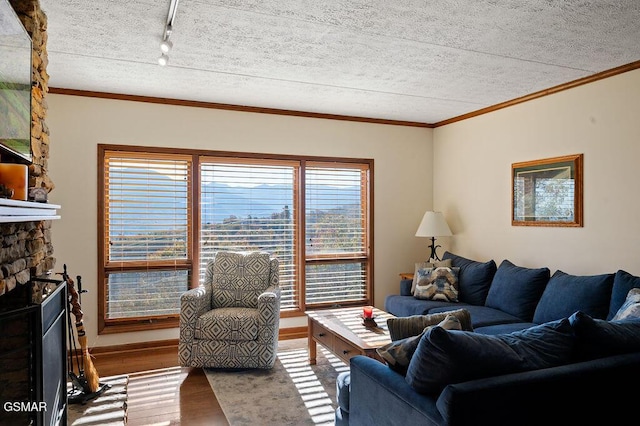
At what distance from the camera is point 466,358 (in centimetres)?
174

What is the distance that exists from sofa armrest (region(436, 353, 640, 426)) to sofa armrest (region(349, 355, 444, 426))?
113 millimetres

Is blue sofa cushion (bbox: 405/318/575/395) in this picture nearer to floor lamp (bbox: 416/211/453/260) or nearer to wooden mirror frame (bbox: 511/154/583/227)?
wooden mirror frame (bbox: 511/154/583/227)

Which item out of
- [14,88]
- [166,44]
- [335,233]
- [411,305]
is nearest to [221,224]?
[335,233]

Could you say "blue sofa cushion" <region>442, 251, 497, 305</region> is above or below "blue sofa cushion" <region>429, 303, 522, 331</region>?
above

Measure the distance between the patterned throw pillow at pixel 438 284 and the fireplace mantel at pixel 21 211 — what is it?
3536 mm

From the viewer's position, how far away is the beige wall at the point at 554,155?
359cm

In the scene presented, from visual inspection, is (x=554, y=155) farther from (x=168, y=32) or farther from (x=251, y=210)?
(x=168, y=32)

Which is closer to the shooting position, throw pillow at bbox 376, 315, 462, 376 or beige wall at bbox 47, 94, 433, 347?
throw pillow at bbox 376, 315, 462, 376

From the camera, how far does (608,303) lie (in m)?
3.21

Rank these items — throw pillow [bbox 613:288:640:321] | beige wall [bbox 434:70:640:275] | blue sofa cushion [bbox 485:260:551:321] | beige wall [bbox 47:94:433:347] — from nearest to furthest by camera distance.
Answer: throw pillow [bbox 613:288:640:321]
beige wall [bbox 434:70:640:275]
blue sofa cushion [bbox 485:260:551:321]
beige wall [bbox 47:94:433:347]

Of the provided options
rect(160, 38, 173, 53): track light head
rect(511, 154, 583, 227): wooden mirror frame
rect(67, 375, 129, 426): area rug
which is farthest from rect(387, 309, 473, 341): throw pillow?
rect(511, 154, 583, 227): wooden mirror frame

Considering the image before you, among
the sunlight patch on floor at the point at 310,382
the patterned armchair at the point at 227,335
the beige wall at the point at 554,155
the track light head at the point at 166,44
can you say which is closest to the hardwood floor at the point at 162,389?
the patterned armchair at the point at 227,335

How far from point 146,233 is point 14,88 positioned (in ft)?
9.19

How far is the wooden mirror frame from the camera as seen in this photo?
3.98 metres
